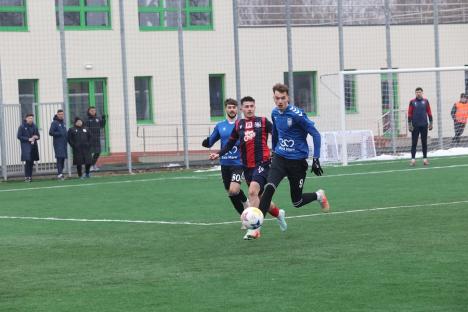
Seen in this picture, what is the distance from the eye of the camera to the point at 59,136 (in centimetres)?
2912

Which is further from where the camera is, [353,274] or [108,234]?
[108,234]

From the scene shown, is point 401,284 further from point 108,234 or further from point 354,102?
point 354,102

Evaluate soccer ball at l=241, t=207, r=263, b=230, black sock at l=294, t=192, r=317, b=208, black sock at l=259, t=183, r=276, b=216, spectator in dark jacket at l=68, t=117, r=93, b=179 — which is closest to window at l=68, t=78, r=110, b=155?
spectator in dark jacket at l=68, t=117, r=93, b=179

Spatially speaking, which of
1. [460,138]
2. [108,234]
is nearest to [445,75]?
[460,138]

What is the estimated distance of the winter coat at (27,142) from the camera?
28625mm

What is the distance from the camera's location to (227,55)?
3738 centimetres

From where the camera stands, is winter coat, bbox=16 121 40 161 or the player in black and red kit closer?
the player in black and red kit

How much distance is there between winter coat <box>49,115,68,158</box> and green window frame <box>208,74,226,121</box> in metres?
8.49

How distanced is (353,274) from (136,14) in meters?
27.0

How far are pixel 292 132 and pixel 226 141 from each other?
1.93 metres

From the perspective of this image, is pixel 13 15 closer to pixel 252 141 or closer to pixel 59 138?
pixel 59 138

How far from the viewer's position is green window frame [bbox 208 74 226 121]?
121 feet

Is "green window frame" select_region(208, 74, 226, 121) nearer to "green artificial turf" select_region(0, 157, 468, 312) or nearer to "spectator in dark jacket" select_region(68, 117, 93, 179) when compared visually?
"spectator in dark jacket" select_region(68, 117, 93, 179)

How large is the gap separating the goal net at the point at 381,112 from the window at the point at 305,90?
160 centimetres
